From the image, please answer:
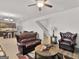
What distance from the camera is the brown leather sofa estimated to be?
127 inches

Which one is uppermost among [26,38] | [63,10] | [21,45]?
[63,10]

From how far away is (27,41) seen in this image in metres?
3.40

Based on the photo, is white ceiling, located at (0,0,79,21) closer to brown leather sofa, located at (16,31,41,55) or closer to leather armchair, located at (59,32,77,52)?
brown leather sofa, located at (16,31,41,55)

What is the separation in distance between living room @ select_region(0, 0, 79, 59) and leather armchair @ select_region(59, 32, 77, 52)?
0.74ft

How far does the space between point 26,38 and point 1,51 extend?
1.21 meters

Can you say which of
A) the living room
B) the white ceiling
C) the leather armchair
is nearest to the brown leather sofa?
the living room

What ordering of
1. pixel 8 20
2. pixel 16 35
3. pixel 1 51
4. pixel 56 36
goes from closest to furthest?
pixel 1 51
pixel 8 20
pixel 16 35
pixel 56 36

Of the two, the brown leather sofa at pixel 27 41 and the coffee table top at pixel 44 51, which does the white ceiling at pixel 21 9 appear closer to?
the brown leather sofa at pixel 27 41

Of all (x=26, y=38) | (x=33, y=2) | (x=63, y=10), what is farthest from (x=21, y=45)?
(x=63, y=10)

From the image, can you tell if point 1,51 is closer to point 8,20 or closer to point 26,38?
point 8,20

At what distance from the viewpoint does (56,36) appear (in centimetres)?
524

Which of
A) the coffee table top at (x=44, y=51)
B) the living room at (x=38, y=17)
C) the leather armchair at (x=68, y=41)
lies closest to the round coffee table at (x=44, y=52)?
the coffee table top at (x=44, y=51)

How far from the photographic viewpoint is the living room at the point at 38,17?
2668 mm

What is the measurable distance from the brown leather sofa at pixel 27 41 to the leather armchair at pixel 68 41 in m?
1.63
